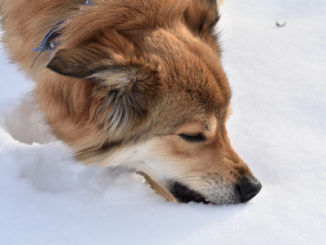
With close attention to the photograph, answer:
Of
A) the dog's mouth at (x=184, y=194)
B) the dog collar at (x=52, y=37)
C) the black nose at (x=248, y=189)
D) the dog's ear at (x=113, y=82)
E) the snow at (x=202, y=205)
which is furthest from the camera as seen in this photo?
the dog's mouth at (x=184, y=194)

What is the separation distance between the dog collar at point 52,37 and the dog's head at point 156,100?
60 millimetres

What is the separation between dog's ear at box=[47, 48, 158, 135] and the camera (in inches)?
55.3

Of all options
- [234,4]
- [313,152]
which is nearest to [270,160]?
[313,152]

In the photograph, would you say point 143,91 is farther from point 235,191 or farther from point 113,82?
point 235,191

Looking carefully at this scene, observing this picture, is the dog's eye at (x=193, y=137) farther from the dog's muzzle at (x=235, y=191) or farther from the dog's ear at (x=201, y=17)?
the dog's ear at (x=201, y=17)

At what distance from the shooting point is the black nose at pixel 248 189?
6.07 feet

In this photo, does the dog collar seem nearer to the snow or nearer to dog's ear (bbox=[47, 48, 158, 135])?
dog's ear (bbox=[47, 48, 158, 135])

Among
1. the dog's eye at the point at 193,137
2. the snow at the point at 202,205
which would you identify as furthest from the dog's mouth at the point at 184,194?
the dog's eye at the point at 193,137

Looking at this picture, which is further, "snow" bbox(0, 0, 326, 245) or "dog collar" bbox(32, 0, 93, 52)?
Result: "dog collar" bbox(32, 0, 93, 52)

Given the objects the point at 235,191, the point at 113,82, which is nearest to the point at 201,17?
the point at 113,82

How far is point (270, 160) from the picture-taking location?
7.29 ft

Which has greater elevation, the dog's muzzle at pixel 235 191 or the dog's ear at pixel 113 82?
the dog's ear at pixel 113 82

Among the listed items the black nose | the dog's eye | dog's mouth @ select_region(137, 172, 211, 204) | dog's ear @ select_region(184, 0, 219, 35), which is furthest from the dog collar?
the black nose

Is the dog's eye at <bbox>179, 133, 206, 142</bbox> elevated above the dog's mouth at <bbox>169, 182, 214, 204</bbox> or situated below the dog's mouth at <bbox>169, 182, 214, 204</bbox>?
above
